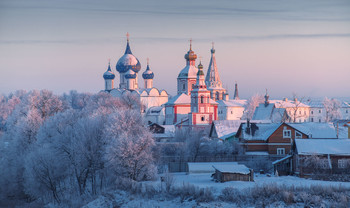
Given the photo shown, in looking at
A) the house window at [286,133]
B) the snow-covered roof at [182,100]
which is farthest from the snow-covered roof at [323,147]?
the snow-covered roof at [182,100]

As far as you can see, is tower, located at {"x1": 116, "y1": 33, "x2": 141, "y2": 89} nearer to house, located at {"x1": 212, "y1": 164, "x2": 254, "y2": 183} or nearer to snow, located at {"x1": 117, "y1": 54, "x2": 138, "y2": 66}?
snow, located at {"x1": 117, "y1": 54, "x2": 138, "y2": 66}

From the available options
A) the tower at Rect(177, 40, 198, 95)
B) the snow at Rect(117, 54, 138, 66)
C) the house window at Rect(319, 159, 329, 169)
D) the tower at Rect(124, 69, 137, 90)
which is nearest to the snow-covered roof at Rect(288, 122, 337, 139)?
the house window at Rect(319, 159, 329, 169)

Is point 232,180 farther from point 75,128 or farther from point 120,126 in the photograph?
point 75,128

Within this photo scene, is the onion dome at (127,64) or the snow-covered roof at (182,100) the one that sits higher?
the onion dome at (127,64)

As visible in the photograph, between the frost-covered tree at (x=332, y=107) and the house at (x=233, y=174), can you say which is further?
the frost-covered tree at (x=332, y=107)

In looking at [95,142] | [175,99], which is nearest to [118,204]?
[95,142]

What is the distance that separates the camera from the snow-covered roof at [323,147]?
31906 millimetres

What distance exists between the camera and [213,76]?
335 feet

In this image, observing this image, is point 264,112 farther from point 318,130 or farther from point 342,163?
point 342,163

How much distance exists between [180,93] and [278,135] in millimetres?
39749

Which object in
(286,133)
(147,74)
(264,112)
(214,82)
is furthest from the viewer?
(214,82)

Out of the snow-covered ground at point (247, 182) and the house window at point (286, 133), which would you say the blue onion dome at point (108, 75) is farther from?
the snow-covered ground at point (247, 182)

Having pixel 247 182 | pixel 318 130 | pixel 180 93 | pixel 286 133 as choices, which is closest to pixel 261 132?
pixel 286 133

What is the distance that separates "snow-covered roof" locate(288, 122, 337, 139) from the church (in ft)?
77.9
